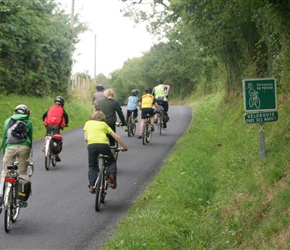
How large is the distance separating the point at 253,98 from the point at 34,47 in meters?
23.5

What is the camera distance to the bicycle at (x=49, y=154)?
53.0ft

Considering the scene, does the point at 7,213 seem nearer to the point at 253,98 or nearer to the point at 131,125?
the point at 253,98

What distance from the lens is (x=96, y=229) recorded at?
10414mm

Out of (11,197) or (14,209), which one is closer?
(11,197)

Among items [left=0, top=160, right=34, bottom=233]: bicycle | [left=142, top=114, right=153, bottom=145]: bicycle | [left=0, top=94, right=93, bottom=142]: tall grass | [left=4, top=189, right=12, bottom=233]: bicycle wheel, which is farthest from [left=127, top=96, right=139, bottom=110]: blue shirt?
[left=4, top=189, right=12, bottom=233]: bicycle wheel

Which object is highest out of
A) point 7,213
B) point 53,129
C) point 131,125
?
point 131,125

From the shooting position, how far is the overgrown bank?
833 cm

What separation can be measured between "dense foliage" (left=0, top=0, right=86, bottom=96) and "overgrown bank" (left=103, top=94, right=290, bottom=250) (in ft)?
54.8

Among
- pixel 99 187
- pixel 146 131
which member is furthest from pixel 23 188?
pixel 146 131

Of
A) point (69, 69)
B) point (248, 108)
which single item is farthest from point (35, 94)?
point (248, 108)

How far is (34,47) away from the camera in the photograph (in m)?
33.0

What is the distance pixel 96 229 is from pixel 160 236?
5.51 feet

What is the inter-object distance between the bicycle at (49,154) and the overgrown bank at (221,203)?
2.98 metres

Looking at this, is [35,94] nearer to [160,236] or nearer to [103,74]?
[160,236]
